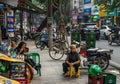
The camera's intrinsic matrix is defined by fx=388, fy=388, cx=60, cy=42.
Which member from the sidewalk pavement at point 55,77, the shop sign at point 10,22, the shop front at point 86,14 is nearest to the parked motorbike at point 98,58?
the sidewalk pavement at point 55,77

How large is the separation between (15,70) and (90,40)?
38.0ft

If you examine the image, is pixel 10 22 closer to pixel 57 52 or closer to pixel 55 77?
pixel 57 52

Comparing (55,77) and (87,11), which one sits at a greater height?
(87,11)

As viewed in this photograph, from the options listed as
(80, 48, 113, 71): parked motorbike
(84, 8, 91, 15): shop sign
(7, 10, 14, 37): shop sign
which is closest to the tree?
(80, 48, 113, 71): parked motorbike

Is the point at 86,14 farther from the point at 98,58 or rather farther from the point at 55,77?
the point at 55,77

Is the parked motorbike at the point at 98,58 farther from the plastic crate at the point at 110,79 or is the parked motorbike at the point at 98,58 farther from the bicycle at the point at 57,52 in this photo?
the bicycle at the point at 57,52

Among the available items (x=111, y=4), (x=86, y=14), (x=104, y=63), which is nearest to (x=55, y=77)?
(x=104, y=63)

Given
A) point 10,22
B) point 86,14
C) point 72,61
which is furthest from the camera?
point 86,14

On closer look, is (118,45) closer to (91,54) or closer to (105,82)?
(91,54)

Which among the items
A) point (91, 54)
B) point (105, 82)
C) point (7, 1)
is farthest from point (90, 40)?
point (105, 82)

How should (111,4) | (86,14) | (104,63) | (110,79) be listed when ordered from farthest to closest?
(86,14) < (111,4) < (104,63) < (110,79)

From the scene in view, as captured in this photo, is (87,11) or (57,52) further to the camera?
(87,11)

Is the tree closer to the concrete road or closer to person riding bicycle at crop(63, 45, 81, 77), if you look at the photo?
the concrete road

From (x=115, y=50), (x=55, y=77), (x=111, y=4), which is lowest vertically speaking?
(x=115, y=50)
